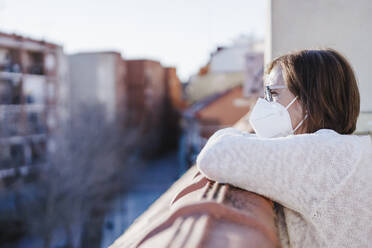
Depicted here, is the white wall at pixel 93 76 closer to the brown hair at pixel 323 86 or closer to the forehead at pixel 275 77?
the forehead at pixel 275 77

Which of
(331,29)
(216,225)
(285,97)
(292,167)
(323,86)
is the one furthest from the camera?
(331,29)

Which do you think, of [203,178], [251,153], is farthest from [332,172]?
[203,178]

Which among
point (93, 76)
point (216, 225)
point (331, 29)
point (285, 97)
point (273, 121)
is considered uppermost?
point (93, 76)

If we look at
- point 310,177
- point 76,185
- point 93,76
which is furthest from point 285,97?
point 93,76

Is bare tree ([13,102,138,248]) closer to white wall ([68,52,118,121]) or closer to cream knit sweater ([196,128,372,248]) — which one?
white wall ([68,52,118,121])

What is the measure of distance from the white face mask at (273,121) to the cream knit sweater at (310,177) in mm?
400

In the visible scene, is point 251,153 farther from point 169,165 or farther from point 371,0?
point 169,165

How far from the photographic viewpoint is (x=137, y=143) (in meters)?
24.1

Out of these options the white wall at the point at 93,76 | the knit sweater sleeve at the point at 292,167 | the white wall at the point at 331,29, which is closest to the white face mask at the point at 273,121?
the knit sweater sleeve at the point at 292,167

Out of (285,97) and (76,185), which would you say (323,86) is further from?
(76,185)

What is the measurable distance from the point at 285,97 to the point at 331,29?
3.91 feet

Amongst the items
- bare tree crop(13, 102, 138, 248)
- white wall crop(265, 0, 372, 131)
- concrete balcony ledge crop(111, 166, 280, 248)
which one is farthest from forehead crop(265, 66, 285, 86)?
bare tree crop(13, 102, 138, 248)

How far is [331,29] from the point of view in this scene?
2.27m

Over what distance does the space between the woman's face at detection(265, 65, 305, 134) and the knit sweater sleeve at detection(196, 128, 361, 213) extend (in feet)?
1.31
